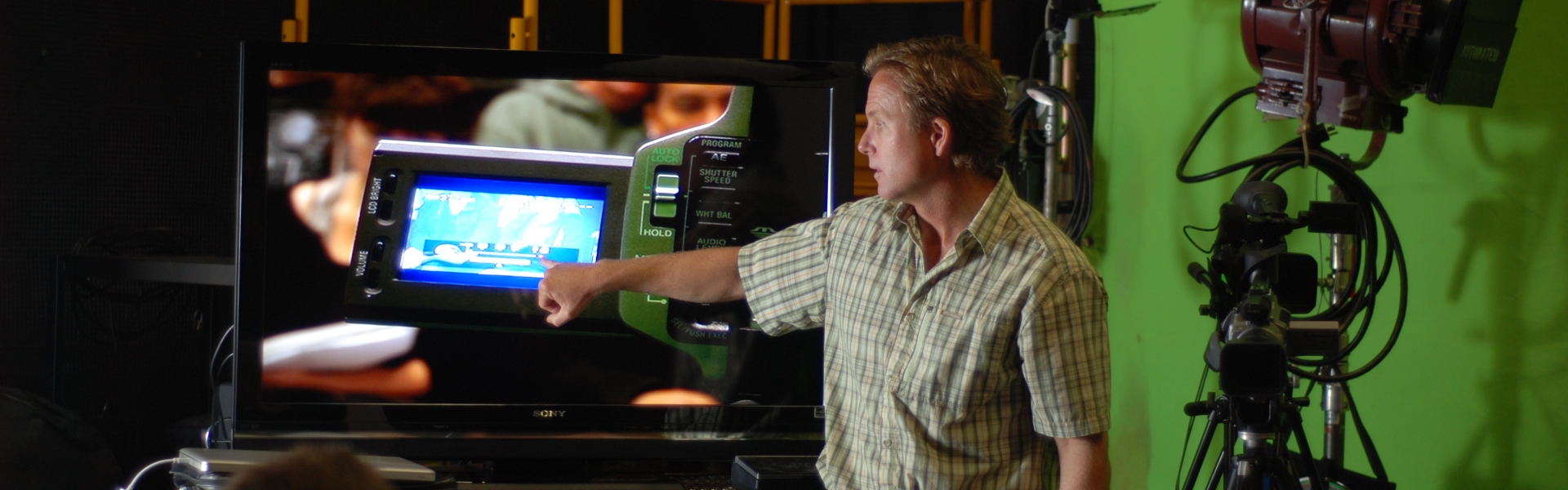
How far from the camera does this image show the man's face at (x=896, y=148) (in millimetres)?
1747

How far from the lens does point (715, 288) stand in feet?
6.84

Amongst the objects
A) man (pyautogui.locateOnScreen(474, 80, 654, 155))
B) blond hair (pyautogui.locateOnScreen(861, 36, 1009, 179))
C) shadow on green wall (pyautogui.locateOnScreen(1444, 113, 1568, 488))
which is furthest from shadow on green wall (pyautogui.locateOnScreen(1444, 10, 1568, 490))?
man (pyautogui.locateOnScreen(474, 80, 654, 155))

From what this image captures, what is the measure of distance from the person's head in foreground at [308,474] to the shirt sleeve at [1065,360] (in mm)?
1056

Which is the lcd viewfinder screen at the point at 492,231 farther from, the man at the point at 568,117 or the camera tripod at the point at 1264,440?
the camera tripod at the point at 1264,440

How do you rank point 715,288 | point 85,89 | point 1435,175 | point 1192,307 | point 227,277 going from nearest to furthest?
point 715,288, point 1435,175, point 227,277, point 1192,307, point 85,89

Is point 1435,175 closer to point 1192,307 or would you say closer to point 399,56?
point 1192,307

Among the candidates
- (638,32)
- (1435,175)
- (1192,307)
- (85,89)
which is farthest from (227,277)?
(1435,175)

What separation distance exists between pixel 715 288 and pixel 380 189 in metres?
0.72

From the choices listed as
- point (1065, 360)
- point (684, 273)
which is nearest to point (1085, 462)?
point (1065, 360)

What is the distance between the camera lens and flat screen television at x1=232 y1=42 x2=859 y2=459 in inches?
89.4

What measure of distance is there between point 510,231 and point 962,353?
3.33 feet

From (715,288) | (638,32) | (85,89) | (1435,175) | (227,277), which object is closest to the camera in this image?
(715,288)

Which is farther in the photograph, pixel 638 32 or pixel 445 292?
pixel 638 32

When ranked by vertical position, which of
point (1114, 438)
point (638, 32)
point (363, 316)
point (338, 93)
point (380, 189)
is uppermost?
point (638, 32)
